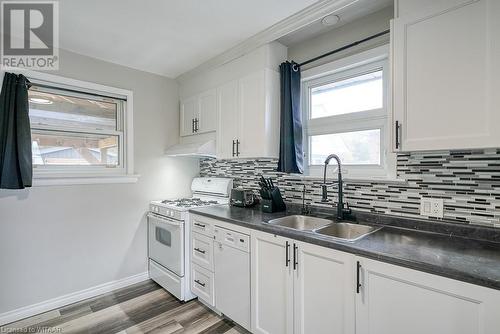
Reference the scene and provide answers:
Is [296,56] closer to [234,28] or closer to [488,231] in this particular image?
[234,28]

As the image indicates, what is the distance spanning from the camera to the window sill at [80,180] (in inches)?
88.4

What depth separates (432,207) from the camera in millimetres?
1578

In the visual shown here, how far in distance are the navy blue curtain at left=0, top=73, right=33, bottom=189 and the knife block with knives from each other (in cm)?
198

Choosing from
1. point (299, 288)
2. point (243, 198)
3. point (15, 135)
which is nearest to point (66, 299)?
point (15, 135)

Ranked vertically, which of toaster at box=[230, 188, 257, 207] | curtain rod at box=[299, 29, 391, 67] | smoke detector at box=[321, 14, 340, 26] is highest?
smoke detector at box=[321, 14, 340, 26]

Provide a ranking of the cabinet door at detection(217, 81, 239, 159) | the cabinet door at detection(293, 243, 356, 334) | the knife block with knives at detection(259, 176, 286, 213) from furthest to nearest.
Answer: the cabinet door at detection(217, 81, 239, 159) < the knife block with knives at detection(259, 176, 286, 213) < the cabinet door at detection(293, 243, 356, 334)

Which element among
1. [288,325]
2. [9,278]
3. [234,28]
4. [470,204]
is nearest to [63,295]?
[9,278]

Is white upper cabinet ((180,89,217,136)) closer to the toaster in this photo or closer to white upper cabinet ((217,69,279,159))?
white upper cabinet ((217,69,279,159))

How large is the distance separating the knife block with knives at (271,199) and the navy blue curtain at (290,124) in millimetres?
193

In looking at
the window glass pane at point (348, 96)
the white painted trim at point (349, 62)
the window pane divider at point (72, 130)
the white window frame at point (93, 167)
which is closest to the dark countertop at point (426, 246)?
the window glass pane at point (348, 96)

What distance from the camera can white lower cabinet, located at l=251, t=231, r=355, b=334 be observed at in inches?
52.9

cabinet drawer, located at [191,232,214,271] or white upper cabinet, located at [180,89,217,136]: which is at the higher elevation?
white upper cabinet, located at [180,89,217,136]

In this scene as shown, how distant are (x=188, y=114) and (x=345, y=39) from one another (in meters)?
1.90

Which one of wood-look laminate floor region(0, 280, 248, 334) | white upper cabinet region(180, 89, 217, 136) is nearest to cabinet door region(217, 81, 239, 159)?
white upper cabinet region(180, 89, 217, 136)
